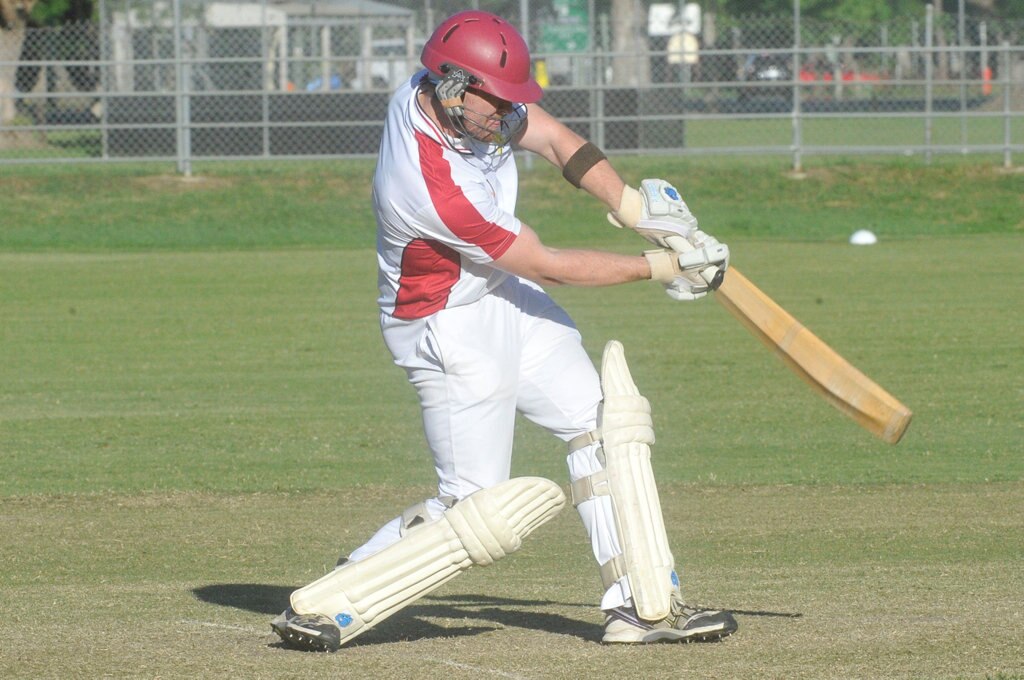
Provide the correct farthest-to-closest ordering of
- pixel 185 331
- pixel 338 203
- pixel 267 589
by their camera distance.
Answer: pixel 338 203 → pixel 185 331 → pixel 267 589

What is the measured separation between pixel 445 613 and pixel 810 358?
154 centimetres

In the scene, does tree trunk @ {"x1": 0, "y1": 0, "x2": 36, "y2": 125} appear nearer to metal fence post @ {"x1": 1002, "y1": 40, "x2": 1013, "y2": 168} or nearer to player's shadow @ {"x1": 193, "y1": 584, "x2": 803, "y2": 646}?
metal fence post @ {"x1": 1002, "y1": 40, "x2": 1013, "y2": 168}

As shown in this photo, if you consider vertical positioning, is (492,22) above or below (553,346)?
above

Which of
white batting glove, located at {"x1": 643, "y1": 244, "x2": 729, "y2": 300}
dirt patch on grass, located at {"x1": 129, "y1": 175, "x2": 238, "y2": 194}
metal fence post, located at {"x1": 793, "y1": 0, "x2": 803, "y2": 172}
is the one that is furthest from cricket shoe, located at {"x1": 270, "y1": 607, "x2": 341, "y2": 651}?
metal fence post, located at {"x1": 793, "y1": 0, "x2": 803, "y2": 172}

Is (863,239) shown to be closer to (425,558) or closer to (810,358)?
(810,358)

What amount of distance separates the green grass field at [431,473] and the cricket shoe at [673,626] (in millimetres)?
46

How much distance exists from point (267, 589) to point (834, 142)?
88.8 feet

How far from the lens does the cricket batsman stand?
4.79m

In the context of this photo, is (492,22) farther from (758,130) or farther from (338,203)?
(758,130)

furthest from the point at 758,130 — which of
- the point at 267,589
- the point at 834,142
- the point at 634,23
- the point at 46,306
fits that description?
the point at 267,589

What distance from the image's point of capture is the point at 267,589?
5895mm

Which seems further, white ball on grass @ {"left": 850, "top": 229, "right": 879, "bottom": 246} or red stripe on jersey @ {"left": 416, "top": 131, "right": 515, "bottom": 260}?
white ball on grass @ {"left": 850, "top": 229, "right": 879, "bottom": 246}

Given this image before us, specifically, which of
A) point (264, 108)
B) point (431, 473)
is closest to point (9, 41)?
point (264, 108)

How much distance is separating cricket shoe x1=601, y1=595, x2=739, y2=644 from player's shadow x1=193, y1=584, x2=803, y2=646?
137mm
